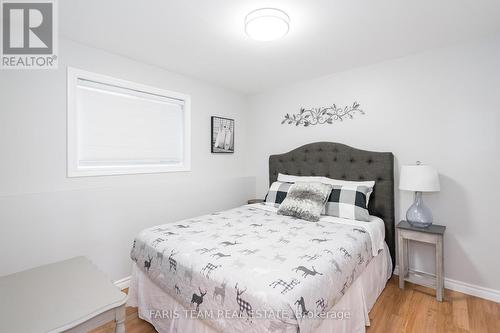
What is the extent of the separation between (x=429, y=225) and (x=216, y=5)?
104 inches

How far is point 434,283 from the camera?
226 cm

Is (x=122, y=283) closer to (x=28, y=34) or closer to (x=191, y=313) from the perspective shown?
(x=191, y=313)

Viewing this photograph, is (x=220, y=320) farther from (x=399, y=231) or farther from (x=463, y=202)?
(x=463, y=202)

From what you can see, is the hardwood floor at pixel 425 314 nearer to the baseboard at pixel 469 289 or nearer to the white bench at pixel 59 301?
the baseboard at pixel 469 289

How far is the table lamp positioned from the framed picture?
2.26 m

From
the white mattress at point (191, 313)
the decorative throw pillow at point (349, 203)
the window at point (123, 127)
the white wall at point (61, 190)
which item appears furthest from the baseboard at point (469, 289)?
the window at point (123, 127)

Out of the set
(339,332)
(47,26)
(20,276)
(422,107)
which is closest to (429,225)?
(422,107)

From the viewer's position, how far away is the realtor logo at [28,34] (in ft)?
5.51

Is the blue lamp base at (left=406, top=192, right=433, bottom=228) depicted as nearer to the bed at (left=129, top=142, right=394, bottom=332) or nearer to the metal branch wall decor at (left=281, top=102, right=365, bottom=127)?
the bed at (left=129, top=142, right=394, bottom=332)

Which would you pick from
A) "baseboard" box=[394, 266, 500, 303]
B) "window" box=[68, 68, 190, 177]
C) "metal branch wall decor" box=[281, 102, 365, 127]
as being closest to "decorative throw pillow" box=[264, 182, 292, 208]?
"metal branch wall decor" box=[281, 102, 365, 127]

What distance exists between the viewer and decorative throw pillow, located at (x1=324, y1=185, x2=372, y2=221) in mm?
2311

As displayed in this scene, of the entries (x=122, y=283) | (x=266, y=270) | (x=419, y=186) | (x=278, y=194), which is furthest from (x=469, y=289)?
(x=122, y=283)

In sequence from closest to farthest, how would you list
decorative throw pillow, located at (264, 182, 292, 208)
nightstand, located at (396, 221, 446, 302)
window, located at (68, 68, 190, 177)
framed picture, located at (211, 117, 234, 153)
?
nightstand, located at (396, 221, 446, 302)
window, located at (68, 68, 190, 177)
decorative throw pillow, located at (264, 182, 292, 208)
framed picture, located at (211, 117, 234, 153)

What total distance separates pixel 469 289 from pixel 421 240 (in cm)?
67
